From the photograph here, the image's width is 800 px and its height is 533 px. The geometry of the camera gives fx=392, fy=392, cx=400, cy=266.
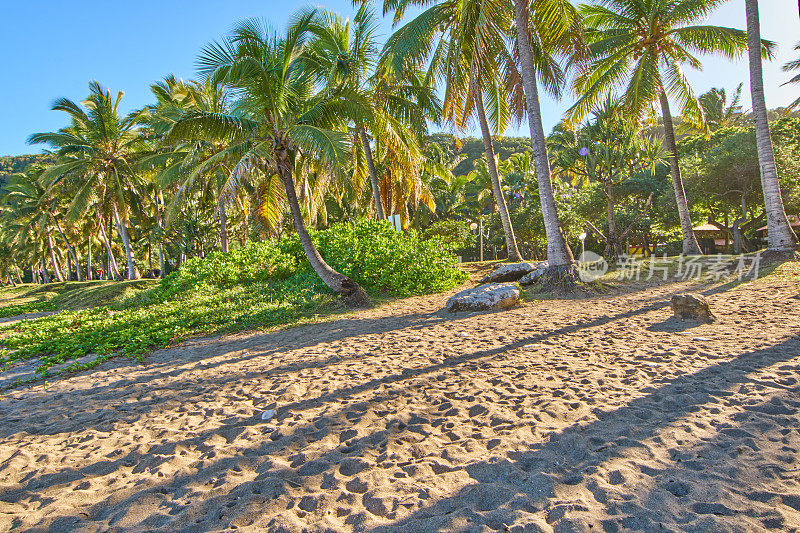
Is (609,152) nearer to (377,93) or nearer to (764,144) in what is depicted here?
(764,144)

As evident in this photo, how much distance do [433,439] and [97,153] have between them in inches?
941

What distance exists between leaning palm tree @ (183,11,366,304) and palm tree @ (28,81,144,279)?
12.6 metres

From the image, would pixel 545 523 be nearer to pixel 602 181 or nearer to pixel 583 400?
pixel 583 400

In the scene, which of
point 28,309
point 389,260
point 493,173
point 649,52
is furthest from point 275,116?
point 28,309

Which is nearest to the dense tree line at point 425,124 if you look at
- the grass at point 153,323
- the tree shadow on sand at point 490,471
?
the grass at point 153,323

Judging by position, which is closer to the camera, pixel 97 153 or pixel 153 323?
pixel 153 323

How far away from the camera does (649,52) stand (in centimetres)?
1275

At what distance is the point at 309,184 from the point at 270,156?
538cm

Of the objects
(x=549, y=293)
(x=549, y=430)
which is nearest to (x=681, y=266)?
(x=549, y=293)

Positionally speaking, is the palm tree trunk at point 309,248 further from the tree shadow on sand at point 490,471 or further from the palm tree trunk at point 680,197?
the palm tree trunk at point 680,197

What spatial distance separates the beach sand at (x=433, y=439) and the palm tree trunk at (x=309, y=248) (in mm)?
4292

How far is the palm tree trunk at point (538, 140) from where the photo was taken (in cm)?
918

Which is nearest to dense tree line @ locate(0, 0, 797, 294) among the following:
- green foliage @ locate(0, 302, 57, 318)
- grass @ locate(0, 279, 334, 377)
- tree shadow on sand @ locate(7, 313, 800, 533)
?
grass @ locate(0, 279, 334, 377)

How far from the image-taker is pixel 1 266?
149ft
